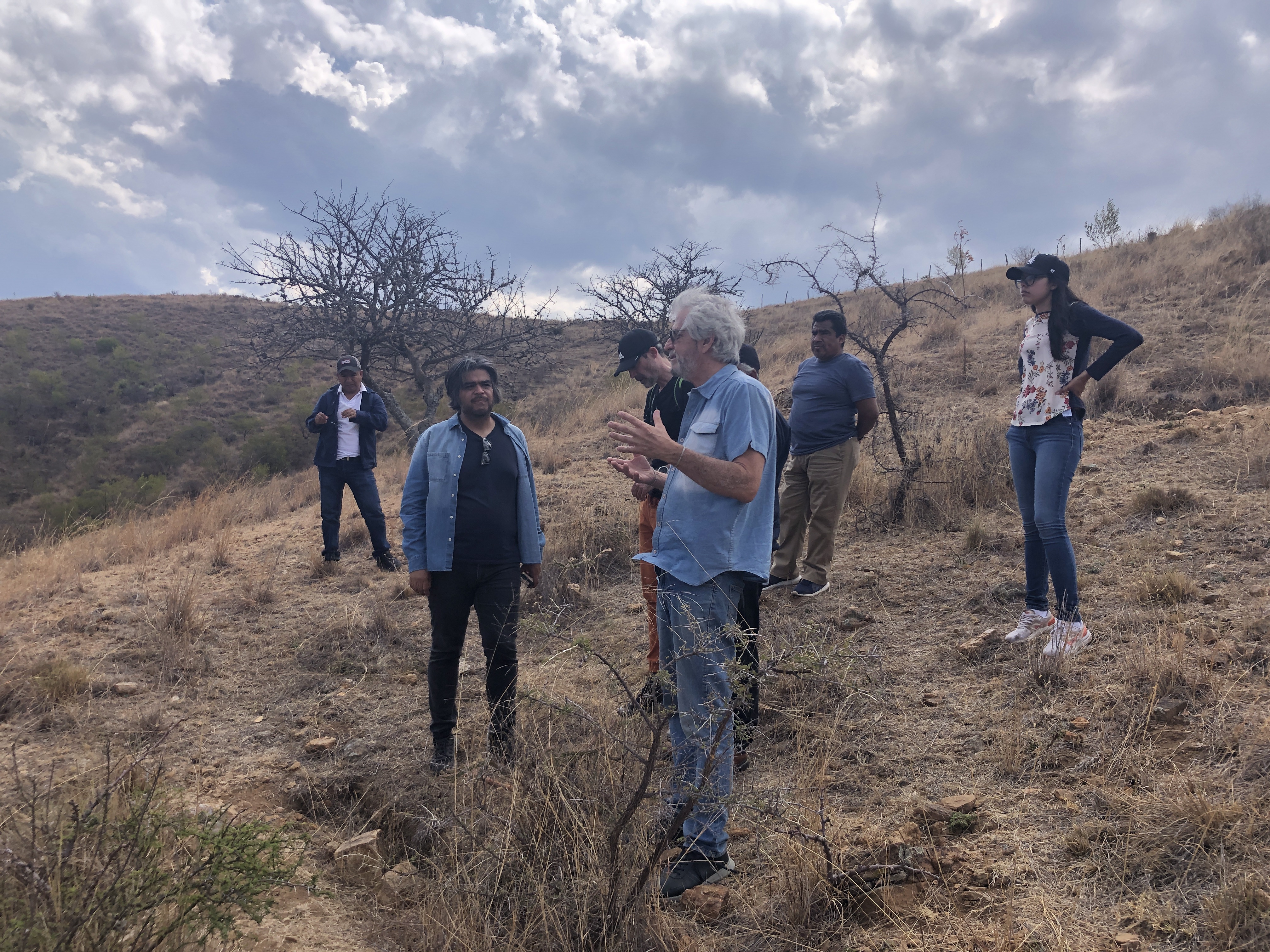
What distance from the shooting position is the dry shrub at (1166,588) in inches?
149

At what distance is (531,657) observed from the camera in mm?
4246

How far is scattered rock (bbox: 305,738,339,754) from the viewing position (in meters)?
3.64

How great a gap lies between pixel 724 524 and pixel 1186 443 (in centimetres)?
649

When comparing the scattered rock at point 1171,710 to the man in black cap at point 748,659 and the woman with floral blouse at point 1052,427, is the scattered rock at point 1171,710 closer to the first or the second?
the woman with floral blouse at point 1052,427

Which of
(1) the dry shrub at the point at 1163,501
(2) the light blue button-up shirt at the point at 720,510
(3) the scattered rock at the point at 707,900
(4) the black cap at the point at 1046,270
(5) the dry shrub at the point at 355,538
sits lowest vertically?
(3) the scattered rock at the point at 707,900

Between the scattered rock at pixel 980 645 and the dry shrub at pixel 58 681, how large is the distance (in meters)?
5.10

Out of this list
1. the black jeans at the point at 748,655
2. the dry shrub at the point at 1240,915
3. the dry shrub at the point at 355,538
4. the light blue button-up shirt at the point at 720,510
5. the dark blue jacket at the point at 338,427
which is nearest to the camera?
the dry shrub at the point at 1240,915

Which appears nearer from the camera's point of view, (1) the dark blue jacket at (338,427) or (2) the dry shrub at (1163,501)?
(2) the dry shrub at (1163,501)

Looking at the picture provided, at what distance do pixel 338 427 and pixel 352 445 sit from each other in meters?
0.21

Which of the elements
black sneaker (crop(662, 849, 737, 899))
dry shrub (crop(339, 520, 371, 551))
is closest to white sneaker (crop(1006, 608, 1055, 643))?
black sneaker (crop(662, 849, 737, 899))

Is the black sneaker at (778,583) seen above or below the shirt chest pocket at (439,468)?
below

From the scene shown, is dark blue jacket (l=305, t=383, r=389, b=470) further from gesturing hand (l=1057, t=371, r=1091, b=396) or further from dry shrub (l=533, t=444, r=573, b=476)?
gesturing hand (l=1057, t=371, r=1091, b=396)

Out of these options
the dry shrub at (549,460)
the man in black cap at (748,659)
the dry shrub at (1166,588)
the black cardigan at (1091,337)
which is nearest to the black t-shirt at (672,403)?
the man in black cap at (748,659)

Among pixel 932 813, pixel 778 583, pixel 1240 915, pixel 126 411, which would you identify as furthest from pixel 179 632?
pixel 126 411
